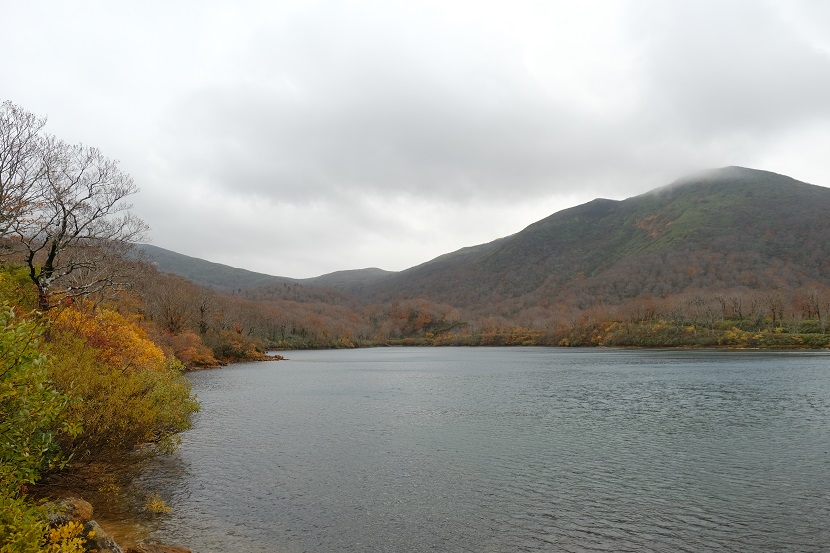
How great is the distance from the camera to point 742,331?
5817 inches

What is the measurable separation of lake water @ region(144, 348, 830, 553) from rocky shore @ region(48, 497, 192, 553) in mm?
1931

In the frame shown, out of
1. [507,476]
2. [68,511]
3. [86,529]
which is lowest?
[507,476]

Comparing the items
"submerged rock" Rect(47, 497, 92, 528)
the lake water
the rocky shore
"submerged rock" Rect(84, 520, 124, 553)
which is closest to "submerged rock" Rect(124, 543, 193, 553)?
the rocky shore

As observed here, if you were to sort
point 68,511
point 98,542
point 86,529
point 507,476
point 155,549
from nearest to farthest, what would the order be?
1. point 98,542
2. point 86,529
3. point 155,549
4. point 68,511
5. point 507,476

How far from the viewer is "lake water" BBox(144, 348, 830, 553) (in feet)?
57.6

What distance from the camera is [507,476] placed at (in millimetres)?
24703

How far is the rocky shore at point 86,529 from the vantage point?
12586mm

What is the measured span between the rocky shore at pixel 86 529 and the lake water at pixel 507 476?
76.0 inches

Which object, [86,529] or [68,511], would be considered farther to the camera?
[68,511]

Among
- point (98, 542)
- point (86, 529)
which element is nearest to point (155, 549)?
point (86, 529)

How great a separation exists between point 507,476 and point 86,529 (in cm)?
1744

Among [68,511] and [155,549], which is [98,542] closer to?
[155,549]

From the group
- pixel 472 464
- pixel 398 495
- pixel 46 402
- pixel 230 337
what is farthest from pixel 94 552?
pixel 230 337

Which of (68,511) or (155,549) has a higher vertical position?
(68,511)
